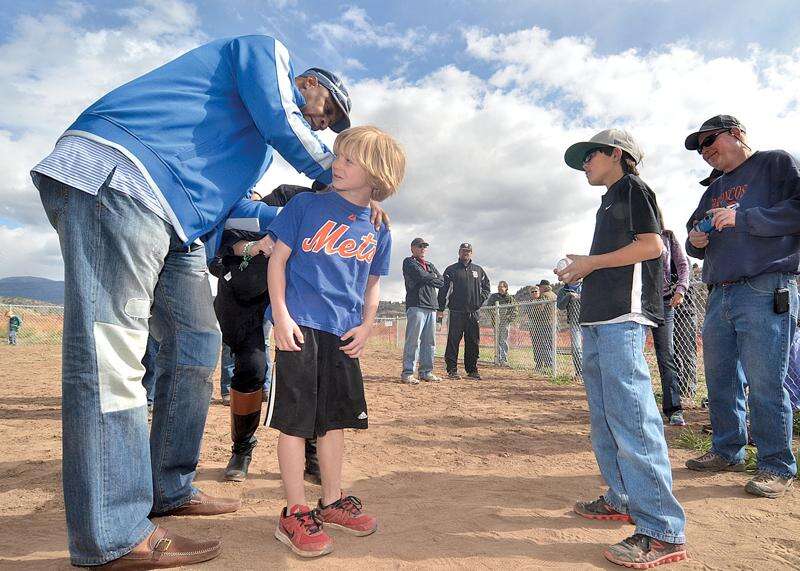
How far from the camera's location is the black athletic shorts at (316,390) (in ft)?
6.62

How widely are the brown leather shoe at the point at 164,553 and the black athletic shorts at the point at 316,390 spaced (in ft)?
1.62

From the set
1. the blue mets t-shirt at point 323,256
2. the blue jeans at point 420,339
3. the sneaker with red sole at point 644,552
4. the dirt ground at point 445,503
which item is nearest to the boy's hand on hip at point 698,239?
the dirt ground at point 445,503

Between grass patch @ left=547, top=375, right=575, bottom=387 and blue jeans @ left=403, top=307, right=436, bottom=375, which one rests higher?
blue jeans @ left=403, top=307, right=436, bottom=375

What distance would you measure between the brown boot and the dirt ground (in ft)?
0.30

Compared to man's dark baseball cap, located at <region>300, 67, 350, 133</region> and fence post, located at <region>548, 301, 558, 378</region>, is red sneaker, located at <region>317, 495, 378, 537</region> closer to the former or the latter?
man's dark baseball cap, located at <region>300, 67, 350, 133</region>

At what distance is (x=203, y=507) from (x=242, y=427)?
0.60 metres

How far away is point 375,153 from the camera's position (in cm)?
213

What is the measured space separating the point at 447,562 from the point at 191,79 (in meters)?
2.11

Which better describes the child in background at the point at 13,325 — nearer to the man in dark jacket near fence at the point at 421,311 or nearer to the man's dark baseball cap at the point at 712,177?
the man in dark jacket near fence at the point at 421,311

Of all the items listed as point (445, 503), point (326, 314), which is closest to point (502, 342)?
point (445, 503)

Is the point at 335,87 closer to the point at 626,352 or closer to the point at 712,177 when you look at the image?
the point at 626,352

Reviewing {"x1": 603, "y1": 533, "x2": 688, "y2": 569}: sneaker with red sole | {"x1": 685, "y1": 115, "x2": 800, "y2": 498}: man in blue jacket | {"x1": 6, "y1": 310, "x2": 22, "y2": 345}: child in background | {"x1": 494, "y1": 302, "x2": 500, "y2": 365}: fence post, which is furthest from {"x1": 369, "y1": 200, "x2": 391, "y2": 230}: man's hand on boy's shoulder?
{"x1": 6, "y1": 310, "x2": 22, "y2": 345}: child in background

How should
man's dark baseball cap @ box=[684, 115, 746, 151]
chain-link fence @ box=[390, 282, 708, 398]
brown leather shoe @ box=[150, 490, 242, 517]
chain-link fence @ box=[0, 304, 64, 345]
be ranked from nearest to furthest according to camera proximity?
brown leather shoe @ box=[150, 490, 242, 517]
man's dark baseball cap @ box=[684, 115, 746, 151]
chain-link fence @ box=[390, 282, 708, 398]
chain-link fence @ box=[0, 304, 64, 345]

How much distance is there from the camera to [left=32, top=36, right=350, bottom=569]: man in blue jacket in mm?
1574
